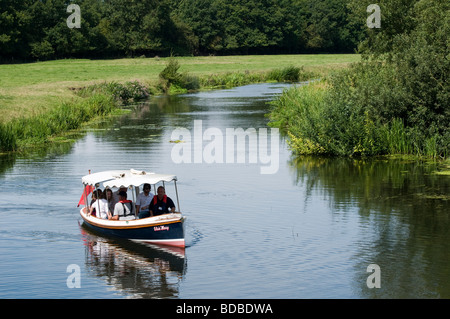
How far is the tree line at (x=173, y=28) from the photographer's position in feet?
401

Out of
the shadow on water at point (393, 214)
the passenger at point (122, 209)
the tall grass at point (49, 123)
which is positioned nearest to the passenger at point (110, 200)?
the passenger at point (122, 209)

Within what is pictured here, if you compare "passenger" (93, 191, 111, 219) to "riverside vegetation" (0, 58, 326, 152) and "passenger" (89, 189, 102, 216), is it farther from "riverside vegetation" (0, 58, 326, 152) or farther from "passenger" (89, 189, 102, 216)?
"riverside vegetation" (0, 58, 326, 152)

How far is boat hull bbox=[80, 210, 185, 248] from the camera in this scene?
20203 mm

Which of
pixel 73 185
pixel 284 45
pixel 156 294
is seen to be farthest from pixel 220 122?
pixel 284 45

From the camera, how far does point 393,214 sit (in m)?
24.1

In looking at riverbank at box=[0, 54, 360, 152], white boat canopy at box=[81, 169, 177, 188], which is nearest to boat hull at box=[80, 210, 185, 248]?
white boat canopy at box=[81, 169, 177, 188]

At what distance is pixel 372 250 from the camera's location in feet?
65.6

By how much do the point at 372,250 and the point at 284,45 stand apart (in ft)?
535

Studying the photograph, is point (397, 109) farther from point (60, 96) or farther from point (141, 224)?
point (60, 96)

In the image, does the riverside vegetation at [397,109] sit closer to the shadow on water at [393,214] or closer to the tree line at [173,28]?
the shadow on water at [393,214]

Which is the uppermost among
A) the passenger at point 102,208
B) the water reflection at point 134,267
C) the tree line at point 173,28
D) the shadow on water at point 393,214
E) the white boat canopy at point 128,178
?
the tree line at point 173,28

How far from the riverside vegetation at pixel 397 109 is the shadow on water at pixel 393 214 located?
1.05 meters

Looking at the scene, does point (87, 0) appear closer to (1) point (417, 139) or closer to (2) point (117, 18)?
(2) point (117, 18)
